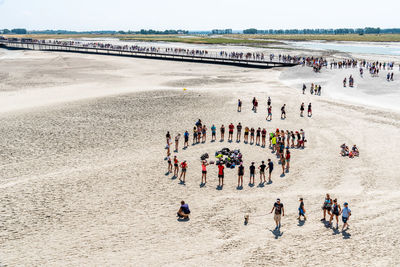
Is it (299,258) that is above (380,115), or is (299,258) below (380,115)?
below

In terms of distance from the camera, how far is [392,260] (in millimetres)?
8711

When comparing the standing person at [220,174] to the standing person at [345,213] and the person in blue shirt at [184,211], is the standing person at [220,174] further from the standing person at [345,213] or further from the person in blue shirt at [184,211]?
the standing person at [345,213]

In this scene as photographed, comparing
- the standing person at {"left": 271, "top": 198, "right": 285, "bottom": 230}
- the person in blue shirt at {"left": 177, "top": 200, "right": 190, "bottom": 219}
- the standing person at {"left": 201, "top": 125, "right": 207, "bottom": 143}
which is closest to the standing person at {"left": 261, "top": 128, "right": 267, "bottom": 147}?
the standing person at {"left": 201, "top": 125, "right": 207, "bottom": 143}

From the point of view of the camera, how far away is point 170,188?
523 inches

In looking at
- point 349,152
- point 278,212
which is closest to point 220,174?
point 278,212

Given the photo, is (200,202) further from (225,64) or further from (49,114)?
(225,64)

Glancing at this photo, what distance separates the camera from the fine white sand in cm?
935

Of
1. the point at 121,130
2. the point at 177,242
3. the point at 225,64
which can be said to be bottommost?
the point at 177,242

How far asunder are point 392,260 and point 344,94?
2451 cm

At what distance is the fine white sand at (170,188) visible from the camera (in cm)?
935

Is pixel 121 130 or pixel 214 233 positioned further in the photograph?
pixel 121 130

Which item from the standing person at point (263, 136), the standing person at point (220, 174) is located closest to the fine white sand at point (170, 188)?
the standing person at point (220, 174)

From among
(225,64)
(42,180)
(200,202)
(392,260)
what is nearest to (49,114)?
(42,180)

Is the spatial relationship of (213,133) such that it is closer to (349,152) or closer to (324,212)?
(349,152)
